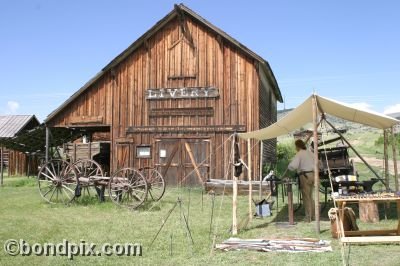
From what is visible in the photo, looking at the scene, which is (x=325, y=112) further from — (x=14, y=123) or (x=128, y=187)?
(x=14, y=123)

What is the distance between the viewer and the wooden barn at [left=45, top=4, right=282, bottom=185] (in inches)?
696

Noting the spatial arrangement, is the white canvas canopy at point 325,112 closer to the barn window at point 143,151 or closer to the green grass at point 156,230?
the green grass at point 156,230

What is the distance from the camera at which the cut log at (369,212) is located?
9914 mm

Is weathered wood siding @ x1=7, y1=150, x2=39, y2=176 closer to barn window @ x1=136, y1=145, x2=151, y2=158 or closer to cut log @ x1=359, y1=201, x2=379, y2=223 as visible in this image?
barn window @ x1=136, y1=145, x2=151, y2=158

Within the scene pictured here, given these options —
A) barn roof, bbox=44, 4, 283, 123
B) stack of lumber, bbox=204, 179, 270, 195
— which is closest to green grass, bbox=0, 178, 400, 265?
stack of lumber, bbox=204, 179, 270, 195

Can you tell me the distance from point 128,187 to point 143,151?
21.2ft

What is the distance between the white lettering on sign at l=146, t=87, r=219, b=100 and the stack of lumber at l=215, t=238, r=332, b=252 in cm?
1054

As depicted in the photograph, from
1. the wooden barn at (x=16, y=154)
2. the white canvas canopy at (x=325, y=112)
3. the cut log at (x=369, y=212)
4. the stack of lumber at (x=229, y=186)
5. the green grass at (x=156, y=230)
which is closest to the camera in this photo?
the green grass at (x=156, y=230)

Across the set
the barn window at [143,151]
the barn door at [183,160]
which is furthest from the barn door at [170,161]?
the barn window at [143,151]

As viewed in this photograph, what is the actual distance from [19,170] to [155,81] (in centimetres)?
1721

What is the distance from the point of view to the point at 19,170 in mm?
31391

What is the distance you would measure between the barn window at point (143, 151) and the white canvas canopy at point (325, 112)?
25.6ft

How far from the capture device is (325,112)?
1057 centimetres

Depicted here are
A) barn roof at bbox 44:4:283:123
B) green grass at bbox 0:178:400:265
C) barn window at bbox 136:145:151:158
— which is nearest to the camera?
green grass at bbox 0:178:400:265
